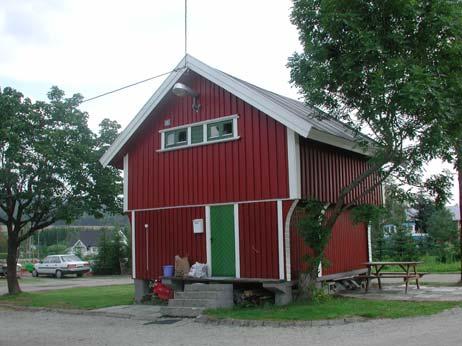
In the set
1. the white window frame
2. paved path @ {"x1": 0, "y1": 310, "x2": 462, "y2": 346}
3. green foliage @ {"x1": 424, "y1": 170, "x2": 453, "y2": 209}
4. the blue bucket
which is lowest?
paved path @ {"x1": 0, "y1": 310, "x2": 462, "y2": 346}

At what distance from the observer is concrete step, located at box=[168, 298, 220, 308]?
1423 centimetres

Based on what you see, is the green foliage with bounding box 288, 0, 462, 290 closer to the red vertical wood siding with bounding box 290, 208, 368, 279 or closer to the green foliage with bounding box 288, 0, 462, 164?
the green foliage with bounding box 288, 0, 462, 164

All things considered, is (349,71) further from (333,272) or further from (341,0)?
(333,272)

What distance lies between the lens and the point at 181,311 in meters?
14.1

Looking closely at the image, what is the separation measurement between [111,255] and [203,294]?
92.5 feet

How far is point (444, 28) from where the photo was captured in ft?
40.0

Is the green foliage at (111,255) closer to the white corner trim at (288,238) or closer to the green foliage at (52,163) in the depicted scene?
the green foliage at (52,163)

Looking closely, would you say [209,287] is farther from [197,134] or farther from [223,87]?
[223,87]

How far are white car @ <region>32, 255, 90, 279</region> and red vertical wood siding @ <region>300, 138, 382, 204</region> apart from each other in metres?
28.3

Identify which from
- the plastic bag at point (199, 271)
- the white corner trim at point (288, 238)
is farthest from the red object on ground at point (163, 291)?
the white corner trim at point (288, 238)

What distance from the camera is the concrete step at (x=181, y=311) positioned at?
546 inches

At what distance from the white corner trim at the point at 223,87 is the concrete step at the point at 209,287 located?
14.7 ft

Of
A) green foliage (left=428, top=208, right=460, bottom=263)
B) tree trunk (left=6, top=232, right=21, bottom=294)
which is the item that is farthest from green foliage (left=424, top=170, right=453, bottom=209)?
green foliage (left=428, top=208, right=460, bottom=263)

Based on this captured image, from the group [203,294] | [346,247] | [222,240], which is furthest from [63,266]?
[203,294]
